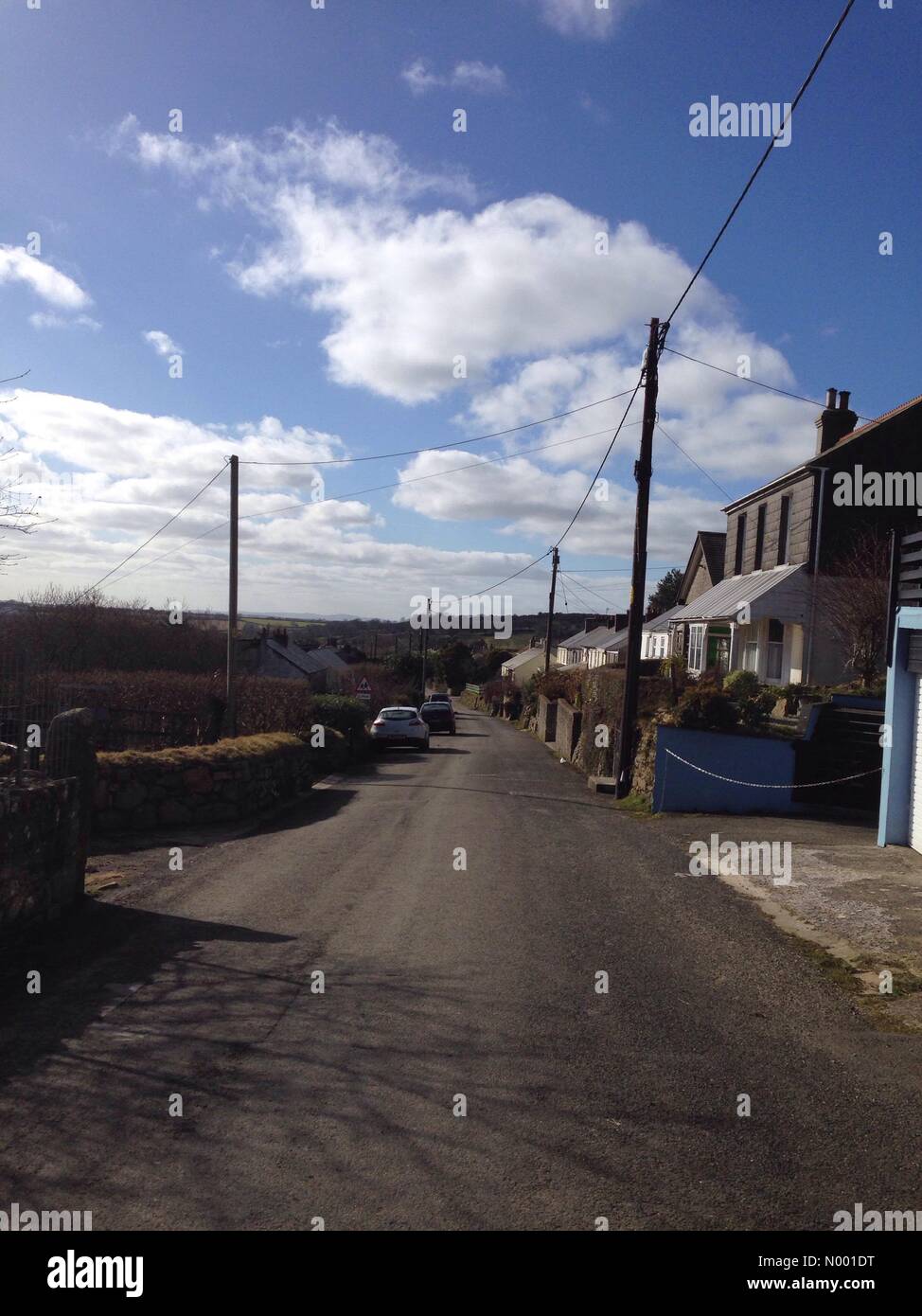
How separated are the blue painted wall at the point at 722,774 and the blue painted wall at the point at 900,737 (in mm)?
4192

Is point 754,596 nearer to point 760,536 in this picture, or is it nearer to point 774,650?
point 774,650

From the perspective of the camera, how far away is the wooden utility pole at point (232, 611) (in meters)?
20.3

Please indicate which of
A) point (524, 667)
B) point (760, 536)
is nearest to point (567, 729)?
point (760, 536)

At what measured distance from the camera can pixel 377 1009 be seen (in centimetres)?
584

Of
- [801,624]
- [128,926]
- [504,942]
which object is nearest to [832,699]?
[801,624]

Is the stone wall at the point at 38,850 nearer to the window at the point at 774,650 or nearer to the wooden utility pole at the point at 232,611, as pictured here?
the wooden utility pole at the point at 232,611

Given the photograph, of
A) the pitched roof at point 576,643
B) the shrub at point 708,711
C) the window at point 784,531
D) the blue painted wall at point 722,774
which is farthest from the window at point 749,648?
the pitched roof at point 576,643

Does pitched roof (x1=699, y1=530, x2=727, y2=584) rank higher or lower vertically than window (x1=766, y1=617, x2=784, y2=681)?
higher

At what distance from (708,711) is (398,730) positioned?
53.5 ft

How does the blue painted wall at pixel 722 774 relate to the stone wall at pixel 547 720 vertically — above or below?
above

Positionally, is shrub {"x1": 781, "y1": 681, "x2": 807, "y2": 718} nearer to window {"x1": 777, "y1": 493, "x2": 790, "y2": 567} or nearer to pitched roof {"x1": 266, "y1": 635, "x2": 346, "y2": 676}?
window {"x1": 777, "y1": 493, "x2": 790, "y2": 567}

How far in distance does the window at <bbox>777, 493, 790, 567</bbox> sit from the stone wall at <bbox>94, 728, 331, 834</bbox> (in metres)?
17.1

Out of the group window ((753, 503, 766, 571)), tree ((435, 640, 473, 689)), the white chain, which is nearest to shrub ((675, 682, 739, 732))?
the white chain

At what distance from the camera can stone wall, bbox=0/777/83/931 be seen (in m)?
7.03
